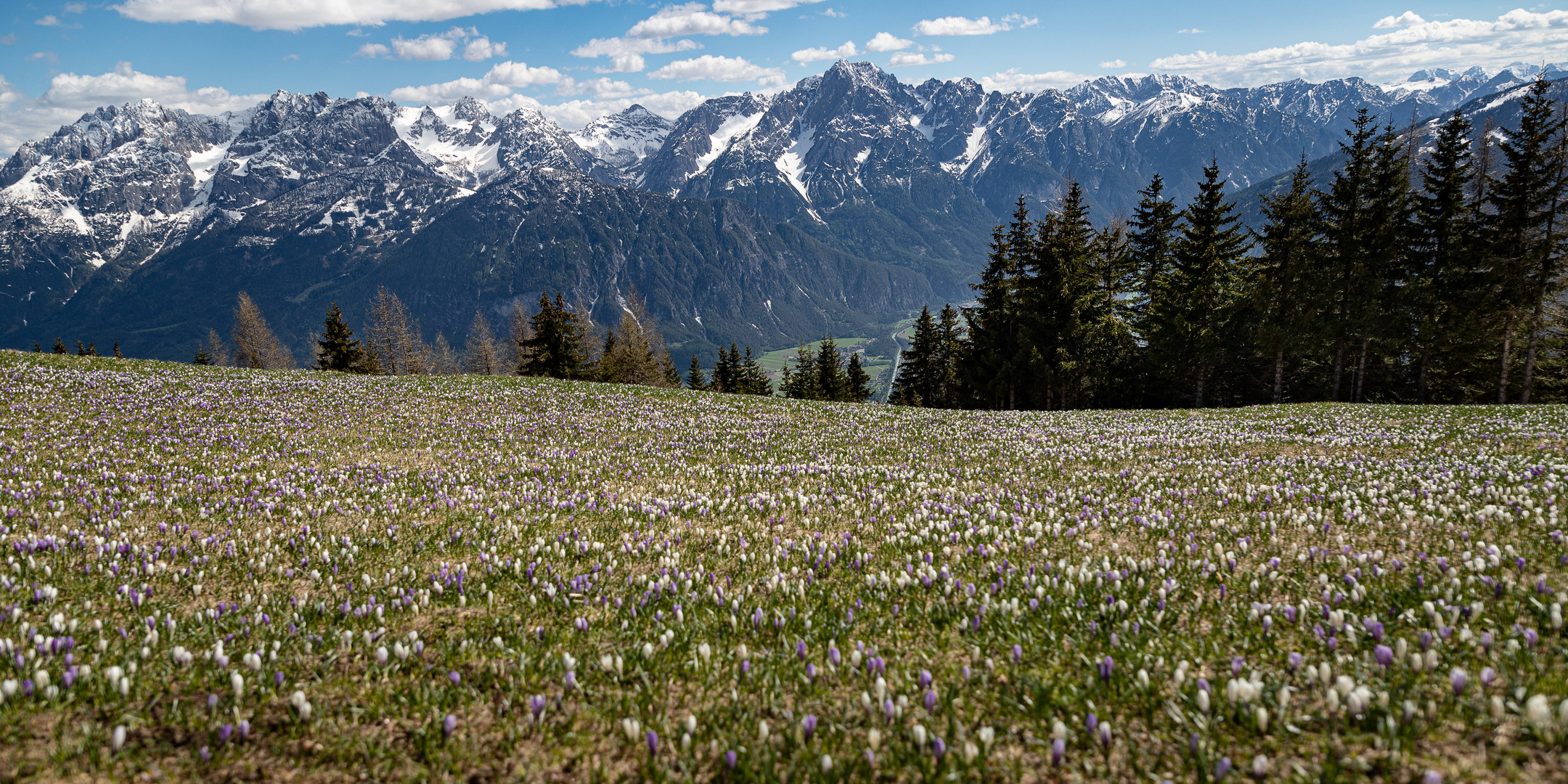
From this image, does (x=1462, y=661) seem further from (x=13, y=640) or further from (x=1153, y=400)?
(x=1153, y=400)

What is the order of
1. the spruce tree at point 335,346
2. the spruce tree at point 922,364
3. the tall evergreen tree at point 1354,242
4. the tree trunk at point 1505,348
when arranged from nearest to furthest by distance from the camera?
1. the tree trunk at point 1505,348
2. the tall evergreen tree at point 1354,242
3. the spruce tree at point 335,346
4. the spruce tree at point 922,364

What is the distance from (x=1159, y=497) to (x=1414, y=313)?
36238mm

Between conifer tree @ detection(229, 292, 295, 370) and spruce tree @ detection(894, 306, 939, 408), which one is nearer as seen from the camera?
spruce tree @ detection(894, 306, 939, 408)

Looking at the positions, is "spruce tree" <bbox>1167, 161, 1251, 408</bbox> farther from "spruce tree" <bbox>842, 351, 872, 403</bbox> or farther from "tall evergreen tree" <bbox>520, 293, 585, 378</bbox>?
"tall evergreen tree" <bbox>520, 293, 585, 378</bbox>

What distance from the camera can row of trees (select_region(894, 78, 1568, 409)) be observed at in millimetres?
31734

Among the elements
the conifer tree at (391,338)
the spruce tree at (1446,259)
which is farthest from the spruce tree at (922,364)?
the conifer tree at (391,338)

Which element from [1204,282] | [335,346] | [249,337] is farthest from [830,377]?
[249,337]

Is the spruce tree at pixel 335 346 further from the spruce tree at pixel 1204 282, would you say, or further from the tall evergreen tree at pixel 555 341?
the spruce tree at pixel 1204 282

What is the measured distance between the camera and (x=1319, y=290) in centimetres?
3475

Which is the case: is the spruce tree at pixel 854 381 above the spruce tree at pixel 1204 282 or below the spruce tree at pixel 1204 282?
below

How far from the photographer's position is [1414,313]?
1318 inches

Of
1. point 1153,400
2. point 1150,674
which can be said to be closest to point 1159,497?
point 1150,674

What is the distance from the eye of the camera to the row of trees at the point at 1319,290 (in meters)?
31.7

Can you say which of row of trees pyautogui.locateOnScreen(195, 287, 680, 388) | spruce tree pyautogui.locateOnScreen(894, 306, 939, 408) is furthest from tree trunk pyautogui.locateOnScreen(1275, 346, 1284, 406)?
row of trees pyautogui.locateOnScreen(195, 287, 680, 388)
